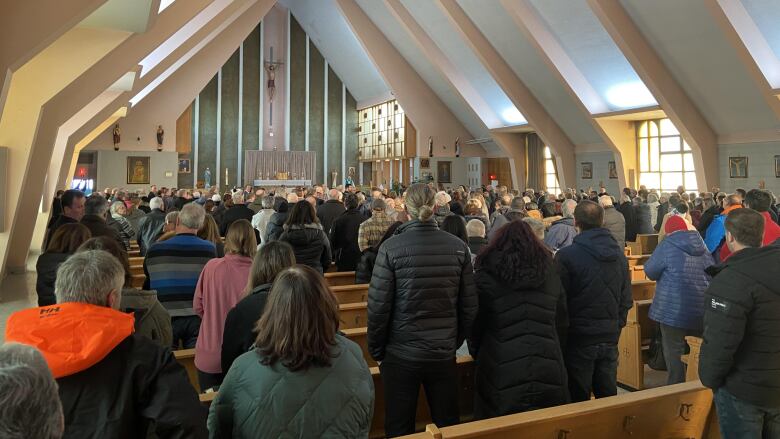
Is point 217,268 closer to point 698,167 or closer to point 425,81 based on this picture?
point 698,167

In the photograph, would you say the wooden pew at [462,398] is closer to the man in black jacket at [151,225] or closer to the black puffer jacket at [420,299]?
→ the black puffer jacket at [420,299]

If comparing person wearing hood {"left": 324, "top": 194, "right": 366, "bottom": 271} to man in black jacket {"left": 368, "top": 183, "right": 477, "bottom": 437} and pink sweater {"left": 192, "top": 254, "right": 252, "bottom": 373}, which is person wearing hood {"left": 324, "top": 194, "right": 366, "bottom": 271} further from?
man in black jacket {"left": 368, "top": 183, "right": 477, "bottom": 437}

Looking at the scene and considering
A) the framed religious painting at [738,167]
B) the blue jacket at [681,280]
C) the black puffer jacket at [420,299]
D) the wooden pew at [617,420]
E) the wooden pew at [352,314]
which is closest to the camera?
the wooden pew at [617,420]

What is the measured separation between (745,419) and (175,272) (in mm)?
3203

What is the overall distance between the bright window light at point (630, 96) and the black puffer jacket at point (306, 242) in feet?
39.9

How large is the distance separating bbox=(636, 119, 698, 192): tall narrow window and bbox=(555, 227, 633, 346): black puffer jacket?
14.4 meters

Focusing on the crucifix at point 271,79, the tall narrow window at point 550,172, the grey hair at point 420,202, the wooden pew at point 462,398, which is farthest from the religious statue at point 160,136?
the grey hair at point 420,202

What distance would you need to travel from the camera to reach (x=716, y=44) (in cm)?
1205

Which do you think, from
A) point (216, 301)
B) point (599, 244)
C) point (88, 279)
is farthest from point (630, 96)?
point (88, 279)

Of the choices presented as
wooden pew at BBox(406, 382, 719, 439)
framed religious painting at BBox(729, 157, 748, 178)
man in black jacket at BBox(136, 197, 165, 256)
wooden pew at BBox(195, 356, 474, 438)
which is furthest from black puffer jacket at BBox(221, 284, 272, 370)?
framed religious painting at BBox(729, 157, 748, 178)

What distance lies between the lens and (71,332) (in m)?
1.71

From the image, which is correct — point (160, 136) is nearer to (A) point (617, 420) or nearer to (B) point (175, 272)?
(B) point (175, 272)

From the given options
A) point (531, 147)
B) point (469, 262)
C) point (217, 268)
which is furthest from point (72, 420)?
point (531, 147)

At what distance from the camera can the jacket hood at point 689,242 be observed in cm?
407
